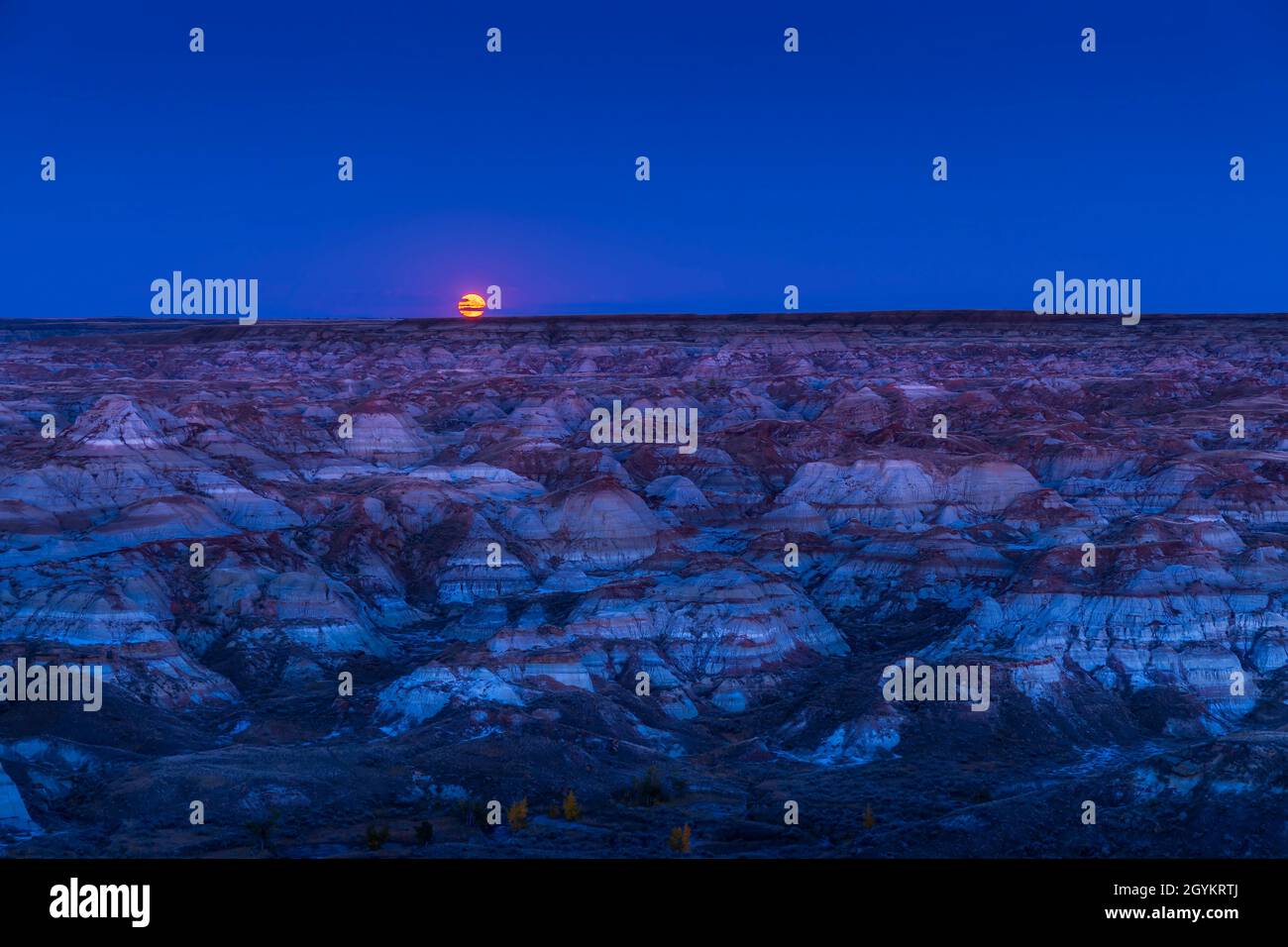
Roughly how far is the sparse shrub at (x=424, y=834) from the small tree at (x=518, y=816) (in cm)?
172

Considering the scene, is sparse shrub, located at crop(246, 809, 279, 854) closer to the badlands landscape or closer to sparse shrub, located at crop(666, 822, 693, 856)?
the badlands landscape

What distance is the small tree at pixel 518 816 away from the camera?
2742 centimetres

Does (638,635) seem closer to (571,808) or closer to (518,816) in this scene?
(571,808)

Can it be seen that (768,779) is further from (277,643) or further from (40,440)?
(40,440)

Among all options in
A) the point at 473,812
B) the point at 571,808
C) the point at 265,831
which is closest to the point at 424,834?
the point at 473,812

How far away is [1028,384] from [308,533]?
241 ft

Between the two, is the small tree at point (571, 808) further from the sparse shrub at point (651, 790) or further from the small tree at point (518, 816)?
the sparse shrub at point (651, 790)

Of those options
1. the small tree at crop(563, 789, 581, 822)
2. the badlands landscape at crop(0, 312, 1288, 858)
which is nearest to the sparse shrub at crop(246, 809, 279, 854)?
the badlands landscape at crop(0, 312, 1288, 858)

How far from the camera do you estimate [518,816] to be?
90.7ft

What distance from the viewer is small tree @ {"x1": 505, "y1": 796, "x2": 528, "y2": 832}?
2742cm

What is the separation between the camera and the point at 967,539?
52875 millimetres

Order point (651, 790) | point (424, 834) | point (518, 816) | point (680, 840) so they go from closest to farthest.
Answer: point (680, 840)
point (424, 834)
point (518, 816)
point (651, 790)

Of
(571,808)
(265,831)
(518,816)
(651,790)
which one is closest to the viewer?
(265,831)

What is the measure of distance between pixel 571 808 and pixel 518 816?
1.36 m
